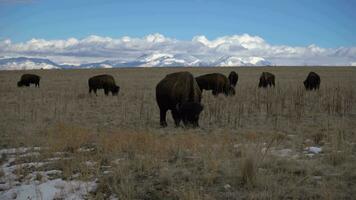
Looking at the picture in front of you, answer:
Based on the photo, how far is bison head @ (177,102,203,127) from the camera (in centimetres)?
1279

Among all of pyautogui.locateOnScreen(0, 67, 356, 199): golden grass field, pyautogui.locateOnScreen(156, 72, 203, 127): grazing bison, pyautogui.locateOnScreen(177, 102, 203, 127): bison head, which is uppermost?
pyautogui.locateOnScreen(156, 72, 203, 127): grazing bison

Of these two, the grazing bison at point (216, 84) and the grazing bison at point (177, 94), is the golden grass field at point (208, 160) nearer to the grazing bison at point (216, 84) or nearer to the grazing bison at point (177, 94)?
the grazing bison at point (177, 94)

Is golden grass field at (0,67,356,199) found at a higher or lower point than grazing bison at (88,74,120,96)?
lower

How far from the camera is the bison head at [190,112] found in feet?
42.0

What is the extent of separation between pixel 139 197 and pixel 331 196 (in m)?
2.83

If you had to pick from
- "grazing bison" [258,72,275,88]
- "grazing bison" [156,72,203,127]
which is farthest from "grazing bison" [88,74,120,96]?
"grazing bison" [156,72,203,127]

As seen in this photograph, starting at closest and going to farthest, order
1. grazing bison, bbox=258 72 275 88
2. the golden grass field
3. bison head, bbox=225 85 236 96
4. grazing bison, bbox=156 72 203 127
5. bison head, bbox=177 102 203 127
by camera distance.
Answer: the golden grass field, bison head, bbox=177 102 203 127, grazing bison, bbox=156 72 203 127, bison head, bbox=225 85 236 96, grazing bison, bbox=258 72 275 88

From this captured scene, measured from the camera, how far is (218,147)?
8.77 m

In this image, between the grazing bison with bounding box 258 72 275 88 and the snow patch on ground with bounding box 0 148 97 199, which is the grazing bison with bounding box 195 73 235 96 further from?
the snow patch on ground with bounding box 0 148 97 199

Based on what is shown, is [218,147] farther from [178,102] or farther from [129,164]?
[178,102]

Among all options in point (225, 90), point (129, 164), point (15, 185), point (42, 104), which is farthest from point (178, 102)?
point (225, 90)

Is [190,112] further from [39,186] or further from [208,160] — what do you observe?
[39,186]

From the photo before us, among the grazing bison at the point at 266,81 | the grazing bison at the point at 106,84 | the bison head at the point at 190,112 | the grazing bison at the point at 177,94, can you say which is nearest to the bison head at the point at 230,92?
the grazing bison at the point at 106,84

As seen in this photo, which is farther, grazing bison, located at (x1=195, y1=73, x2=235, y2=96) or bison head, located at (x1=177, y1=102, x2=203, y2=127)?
grazing bison, located at (x1=195, y1=73, x2=235, y2=96)
